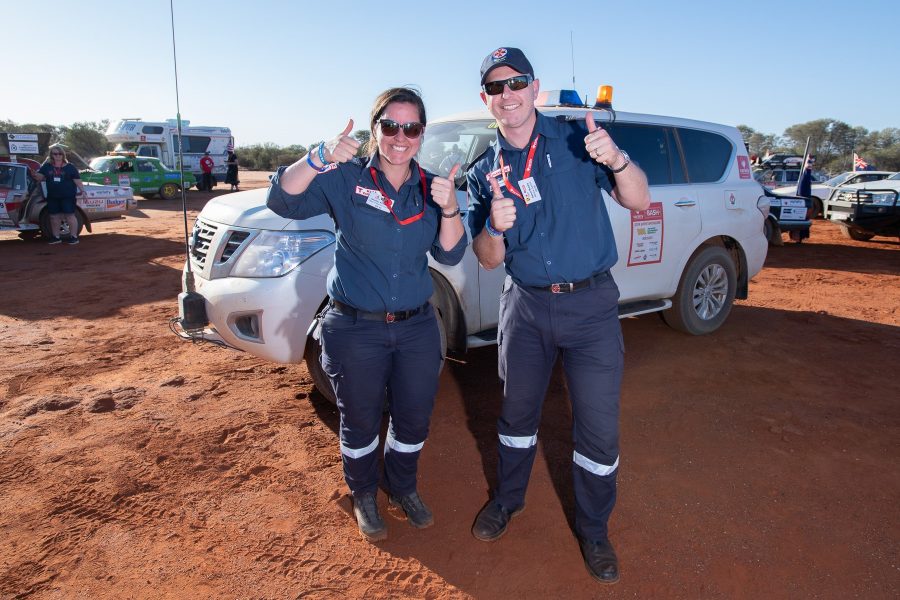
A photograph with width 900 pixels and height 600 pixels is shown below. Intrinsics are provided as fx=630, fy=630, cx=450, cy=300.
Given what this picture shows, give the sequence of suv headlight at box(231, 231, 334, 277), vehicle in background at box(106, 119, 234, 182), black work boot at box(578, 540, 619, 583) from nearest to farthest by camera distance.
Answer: black work boot at box(578, 540, 619, 583), suv headlight at box(231, 231, 334, 277), vehicle in background at box(106, 119, 234, 182)

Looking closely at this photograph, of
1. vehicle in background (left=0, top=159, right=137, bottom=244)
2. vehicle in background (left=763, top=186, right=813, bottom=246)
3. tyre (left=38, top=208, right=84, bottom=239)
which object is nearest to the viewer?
vehicle in background (left=0, top=159, right=137, bottom=244)

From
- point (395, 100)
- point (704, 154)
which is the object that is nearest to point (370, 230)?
point (395, 100)

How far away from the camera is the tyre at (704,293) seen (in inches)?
222

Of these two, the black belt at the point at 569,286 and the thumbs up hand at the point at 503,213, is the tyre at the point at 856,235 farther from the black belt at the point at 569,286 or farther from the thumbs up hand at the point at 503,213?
the thumbs up hand at the point at 503,213

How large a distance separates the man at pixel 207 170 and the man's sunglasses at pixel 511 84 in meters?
25.7

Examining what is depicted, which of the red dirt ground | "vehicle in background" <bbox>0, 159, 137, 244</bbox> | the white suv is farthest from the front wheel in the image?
the white suv

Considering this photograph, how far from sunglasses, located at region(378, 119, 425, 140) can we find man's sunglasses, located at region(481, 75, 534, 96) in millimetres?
336

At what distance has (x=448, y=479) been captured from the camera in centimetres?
350

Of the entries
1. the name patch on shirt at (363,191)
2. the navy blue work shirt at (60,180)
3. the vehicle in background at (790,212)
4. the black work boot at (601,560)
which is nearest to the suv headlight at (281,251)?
the name patch on shirt at (363,191)

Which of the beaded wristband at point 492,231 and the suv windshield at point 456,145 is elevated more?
the suv windshield at point 456,145

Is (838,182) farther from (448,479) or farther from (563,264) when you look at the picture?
(563,264)

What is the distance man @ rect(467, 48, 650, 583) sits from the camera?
2666 millimetres

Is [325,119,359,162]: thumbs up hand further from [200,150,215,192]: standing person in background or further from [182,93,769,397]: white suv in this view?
[200,150,215,192]: standing person in background

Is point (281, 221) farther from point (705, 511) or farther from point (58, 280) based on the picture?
point (58, 280)
